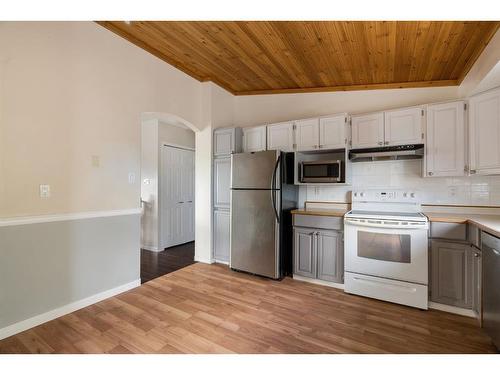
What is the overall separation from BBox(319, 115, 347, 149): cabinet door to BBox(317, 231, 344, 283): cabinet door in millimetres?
1107

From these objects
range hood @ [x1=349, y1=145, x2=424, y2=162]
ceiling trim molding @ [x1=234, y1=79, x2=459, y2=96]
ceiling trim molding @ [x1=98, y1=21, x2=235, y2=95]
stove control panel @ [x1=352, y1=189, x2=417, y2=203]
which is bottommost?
stove control panel @ [x1=352, y1=189, x2=417, y2=203]

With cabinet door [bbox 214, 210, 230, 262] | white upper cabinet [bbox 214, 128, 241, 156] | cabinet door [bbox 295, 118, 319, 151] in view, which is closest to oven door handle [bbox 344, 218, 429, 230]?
cabinet door [bbox 295, 118, 319, 151]

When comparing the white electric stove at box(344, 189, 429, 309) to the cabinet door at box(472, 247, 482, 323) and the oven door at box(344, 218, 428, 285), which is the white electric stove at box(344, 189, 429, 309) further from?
the cabinet door at box(472, 247, 482, 323)

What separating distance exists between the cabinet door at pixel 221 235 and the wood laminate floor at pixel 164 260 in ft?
1.57

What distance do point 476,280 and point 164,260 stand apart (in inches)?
150

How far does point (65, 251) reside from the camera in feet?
Result: 7.34

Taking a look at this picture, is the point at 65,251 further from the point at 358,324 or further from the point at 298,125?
the point at 298,125

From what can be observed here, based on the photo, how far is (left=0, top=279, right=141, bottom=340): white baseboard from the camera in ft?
6.27

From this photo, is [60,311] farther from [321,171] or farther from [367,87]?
[367,87]


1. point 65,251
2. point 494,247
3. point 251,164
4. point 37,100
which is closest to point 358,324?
point 494,247

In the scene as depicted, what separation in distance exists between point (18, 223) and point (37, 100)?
104cm

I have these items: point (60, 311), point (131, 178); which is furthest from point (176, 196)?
point (60, 311)

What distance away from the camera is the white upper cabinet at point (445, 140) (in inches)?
100

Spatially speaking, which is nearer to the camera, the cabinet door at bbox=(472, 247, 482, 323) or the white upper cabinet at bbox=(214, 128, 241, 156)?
the cabinet door at bbox=(472, 247, 482, 323)
